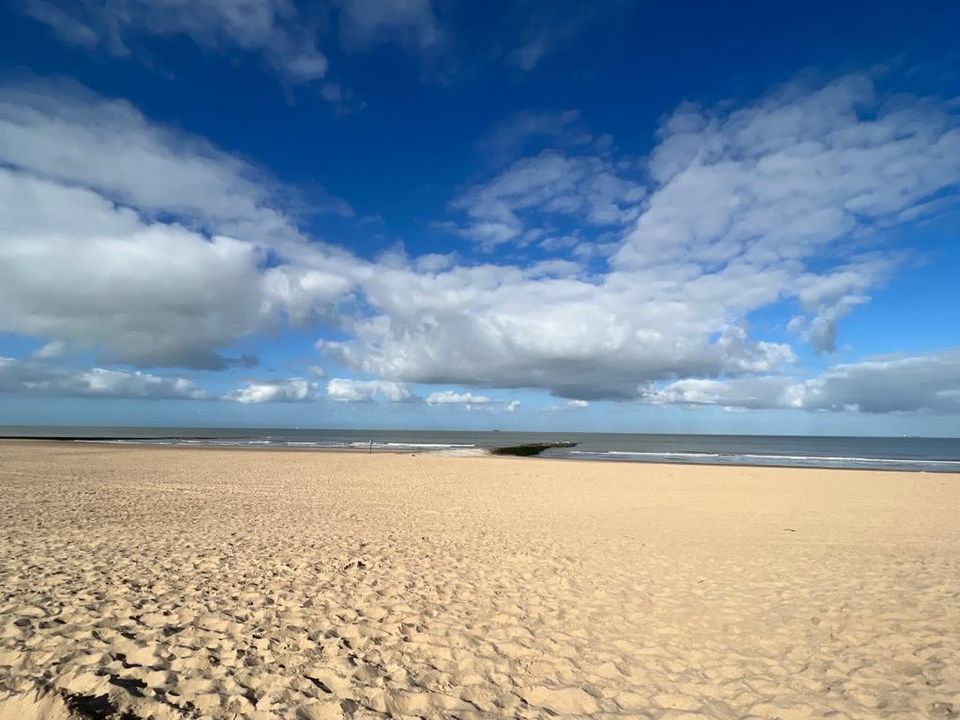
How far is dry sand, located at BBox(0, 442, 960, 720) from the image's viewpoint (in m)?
4.96

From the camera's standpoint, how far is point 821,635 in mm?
6664

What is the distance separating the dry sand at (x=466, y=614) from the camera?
4.96 m

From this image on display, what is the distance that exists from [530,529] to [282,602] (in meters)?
7.33

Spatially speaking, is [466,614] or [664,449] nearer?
[466,614]

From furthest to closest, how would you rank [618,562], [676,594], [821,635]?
[618,562] < [676,594] < [821,635]

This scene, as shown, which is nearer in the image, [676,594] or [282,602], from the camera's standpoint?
[282,602]

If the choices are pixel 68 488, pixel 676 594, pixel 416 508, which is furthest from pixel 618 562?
pixel 68 488

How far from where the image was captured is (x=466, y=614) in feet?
23.2

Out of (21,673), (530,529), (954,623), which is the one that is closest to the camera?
(21,673)

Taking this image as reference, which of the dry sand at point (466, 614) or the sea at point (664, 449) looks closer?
the dry sand at point (466, 614)

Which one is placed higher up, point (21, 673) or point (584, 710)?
point (21, 673)

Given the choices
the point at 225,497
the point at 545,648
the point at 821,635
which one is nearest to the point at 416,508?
the point at 225,497

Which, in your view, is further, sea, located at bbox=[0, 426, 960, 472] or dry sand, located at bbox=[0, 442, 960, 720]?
sea, located at bbox=[0, 426, 960, 472]

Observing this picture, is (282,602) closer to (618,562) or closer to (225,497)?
(618,562)
